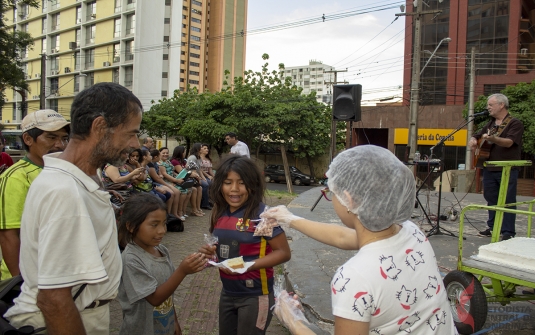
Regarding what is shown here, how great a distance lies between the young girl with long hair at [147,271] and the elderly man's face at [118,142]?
0.78m

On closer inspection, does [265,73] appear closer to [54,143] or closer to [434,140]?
[434,140]

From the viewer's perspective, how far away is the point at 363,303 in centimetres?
130

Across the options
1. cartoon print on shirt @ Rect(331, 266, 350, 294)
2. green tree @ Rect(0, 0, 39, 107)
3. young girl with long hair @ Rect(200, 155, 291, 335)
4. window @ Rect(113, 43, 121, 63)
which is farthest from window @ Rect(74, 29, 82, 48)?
cartoon print on shirt @ Rect(331, 266, 350, 294)

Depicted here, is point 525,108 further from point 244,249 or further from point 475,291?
point 244,249

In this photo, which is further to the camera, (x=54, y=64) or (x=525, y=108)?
(x=54, y=64)

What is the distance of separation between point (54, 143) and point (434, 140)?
2754 centimetres

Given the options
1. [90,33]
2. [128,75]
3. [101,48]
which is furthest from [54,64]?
[128,75]

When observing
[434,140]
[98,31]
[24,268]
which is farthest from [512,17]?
[98,31]

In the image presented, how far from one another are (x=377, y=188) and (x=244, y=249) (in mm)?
1232

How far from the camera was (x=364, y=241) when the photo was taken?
4.83 ft

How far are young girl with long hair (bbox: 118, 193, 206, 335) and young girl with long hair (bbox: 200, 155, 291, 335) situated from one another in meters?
0.30

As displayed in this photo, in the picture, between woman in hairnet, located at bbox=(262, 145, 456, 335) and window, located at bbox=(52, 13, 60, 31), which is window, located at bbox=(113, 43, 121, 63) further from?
woman in hairnet, located at bbox=(262, 145, 456, 335)

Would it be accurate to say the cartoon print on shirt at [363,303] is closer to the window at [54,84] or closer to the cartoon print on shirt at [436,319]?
the cartoon print on shirt at [436,319]

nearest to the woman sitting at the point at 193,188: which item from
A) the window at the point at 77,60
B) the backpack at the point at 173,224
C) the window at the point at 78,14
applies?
the backpack at the point at 173,224
